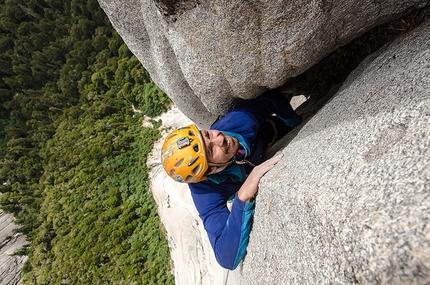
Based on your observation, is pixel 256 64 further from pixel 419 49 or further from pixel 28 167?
pixel 28 167

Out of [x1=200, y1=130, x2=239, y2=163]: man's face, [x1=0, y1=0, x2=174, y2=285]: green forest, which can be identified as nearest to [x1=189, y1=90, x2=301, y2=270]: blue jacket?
[x1=200, y1=130, x2=239, y2=163]: man's face

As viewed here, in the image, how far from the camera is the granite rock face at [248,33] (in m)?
3.24

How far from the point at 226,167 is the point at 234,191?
2.01 ft

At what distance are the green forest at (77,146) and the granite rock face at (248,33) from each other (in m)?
14.9

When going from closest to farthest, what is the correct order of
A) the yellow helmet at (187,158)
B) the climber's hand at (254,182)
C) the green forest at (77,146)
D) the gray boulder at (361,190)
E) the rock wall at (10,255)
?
the gray boulder at (361,190), the climber's hand at (254,182), the yellow helmet at (187,158), the green forest at (77,146), the rock wall at (10,255)

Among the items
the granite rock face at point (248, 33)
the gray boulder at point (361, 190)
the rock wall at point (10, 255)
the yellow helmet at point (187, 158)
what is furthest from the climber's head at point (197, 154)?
the rock wall at point (10, 255)

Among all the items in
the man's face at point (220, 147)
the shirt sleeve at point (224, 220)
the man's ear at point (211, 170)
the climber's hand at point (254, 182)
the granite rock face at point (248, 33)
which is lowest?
the shirt sleeve at point (224, 220)

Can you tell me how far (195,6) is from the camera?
361 cm

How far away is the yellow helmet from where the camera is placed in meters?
4.46

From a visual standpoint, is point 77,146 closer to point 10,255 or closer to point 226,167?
point 10,255

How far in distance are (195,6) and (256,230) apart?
133 inches

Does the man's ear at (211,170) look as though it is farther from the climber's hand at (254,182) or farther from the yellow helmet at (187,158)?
the climber's hand at (254,182)

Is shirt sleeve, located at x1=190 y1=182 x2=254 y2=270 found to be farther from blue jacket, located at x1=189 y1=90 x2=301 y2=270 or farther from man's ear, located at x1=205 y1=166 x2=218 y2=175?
man's ear, located at x1=205 y1=166 x2=218 y2=175

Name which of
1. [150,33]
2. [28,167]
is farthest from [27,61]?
[150,33]
